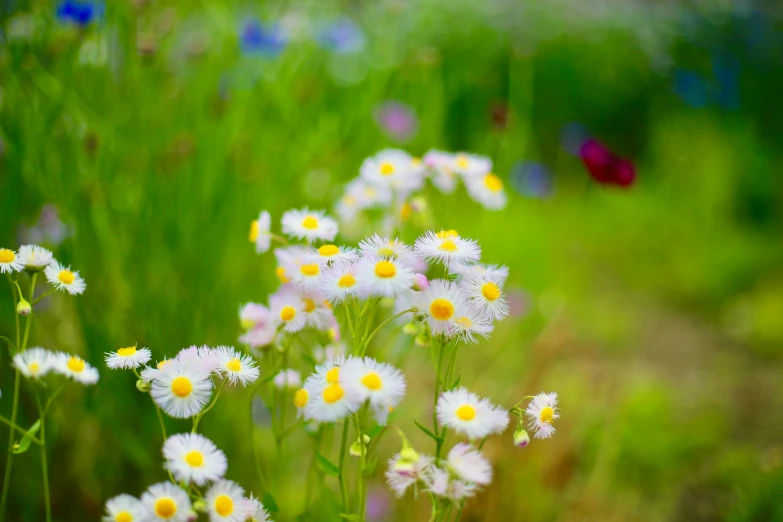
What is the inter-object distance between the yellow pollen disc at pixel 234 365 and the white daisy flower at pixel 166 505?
4.8 inches

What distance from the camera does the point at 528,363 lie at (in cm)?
165

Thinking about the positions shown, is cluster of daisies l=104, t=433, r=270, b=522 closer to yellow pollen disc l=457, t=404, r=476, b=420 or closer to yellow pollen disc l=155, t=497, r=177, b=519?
yellow pollen disc l=155, t=497, r=177, b=519

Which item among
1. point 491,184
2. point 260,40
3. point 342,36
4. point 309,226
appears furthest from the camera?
point 342,36

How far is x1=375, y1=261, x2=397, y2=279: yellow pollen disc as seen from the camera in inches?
25.8

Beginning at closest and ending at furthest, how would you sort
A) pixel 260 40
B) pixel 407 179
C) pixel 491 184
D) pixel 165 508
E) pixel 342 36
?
pixel 165 508, pixel 407 179, pixel 491 184, pixel 260 40, pixel 342 36

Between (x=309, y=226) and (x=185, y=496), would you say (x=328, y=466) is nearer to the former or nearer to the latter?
(x=185, y=496)

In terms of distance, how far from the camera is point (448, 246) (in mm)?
709

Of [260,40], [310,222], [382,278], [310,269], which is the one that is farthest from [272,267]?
[382,278]

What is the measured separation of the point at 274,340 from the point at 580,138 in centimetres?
243

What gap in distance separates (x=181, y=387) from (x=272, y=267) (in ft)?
3.27

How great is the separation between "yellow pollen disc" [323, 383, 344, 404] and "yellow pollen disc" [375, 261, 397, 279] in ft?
0.39

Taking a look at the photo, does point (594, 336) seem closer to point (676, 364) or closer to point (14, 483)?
point (676, 364)

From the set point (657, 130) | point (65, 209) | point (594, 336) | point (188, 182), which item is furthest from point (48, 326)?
point (657, 130)

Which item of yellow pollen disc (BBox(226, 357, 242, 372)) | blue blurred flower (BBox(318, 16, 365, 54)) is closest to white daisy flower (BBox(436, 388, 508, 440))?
yellow pollen disc (BBox(226, 357, 242, 372))
